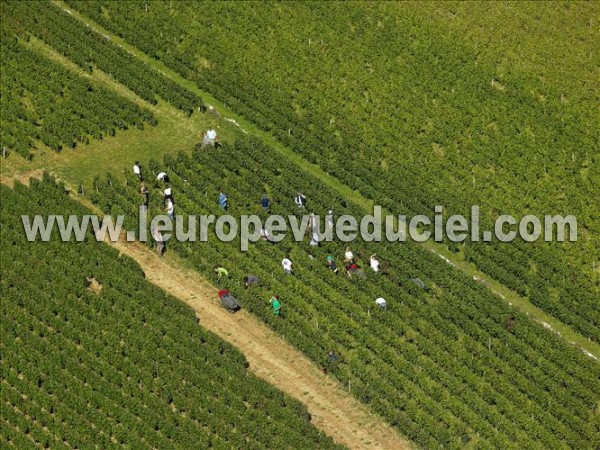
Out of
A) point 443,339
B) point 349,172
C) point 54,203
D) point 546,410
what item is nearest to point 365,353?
point 443,339

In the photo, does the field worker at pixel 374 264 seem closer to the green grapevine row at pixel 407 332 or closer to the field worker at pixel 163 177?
the green grapevine row at pixel 407 332

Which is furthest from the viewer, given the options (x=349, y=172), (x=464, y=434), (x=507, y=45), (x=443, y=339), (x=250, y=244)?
(x=507, y=45)

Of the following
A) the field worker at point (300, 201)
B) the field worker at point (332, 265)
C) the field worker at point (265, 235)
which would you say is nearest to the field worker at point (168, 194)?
the field worker at point (265, 235)

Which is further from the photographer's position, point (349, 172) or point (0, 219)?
point (349, 172)

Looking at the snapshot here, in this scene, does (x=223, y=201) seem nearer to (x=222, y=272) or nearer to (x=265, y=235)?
(x=265, y=235)

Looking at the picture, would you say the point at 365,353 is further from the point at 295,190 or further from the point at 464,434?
the point at 295,190

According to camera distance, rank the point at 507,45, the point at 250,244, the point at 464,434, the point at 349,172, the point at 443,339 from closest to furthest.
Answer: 1. the point at 464,434
2. the point at 443,339
3. the point at 250,244
4. the point at 349,172
5. the point at 507,45

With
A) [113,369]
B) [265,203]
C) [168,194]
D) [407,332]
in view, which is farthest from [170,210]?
[407,332]
